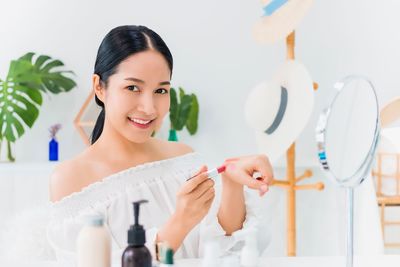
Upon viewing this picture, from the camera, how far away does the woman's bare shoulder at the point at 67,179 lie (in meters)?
1.39

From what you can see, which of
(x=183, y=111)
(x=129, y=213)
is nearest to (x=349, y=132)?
(x=129, y=213)

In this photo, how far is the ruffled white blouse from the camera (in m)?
1.31

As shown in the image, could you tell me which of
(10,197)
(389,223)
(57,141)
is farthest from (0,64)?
(389,223)

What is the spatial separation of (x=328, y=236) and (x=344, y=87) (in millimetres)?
2245

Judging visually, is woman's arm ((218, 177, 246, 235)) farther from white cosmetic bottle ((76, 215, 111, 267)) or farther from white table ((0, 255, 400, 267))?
white cosmetic bottle ((76, 215, 111, 267))

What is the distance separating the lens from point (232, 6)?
338 cm

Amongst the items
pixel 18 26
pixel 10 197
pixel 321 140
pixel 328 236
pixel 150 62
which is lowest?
pixel 328 236

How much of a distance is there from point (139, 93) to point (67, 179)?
25 centimetres

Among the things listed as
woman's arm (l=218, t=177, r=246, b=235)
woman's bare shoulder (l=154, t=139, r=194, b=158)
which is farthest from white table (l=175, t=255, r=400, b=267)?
woman's bare shoulder (l=154, t=139, r=194, b=158)

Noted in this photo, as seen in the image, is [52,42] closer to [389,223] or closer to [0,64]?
[0,64]

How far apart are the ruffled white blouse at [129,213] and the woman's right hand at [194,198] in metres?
0.08

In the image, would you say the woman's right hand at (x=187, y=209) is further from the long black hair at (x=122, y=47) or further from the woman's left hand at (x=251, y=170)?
the long black hair at (x=122, y=47)

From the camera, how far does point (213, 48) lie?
3.38 meters

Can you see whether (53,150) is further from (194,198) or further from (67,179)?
(194,198)
